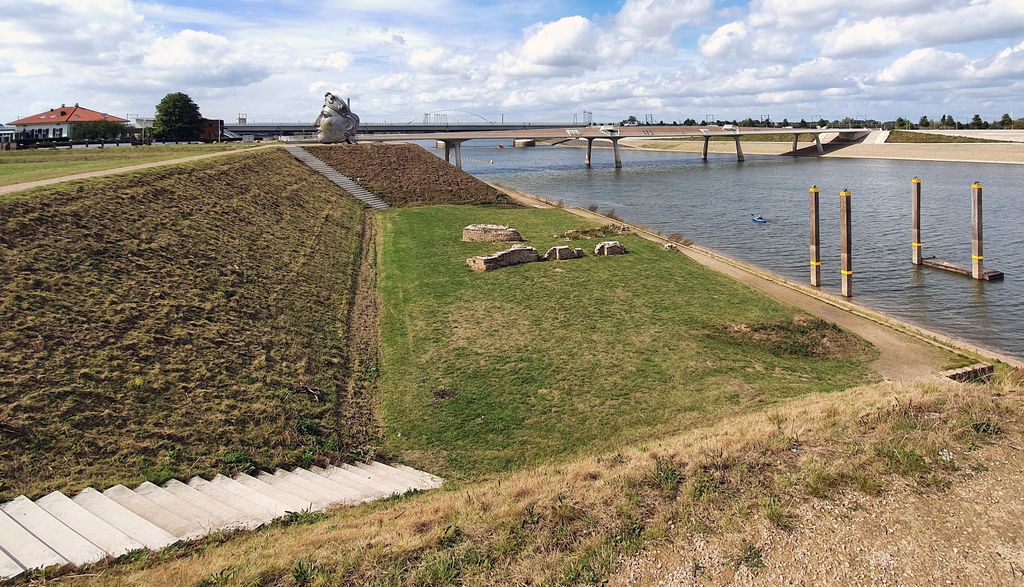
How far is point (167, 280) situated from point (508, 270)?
1258cm

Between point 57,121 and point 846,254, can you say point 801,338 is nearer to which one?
point 846,254

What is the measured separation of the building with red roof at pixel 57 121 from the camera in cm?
9050

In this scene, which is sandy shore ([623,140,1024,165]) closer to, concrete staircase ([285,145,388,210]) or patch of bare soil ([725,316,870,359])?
concrete staircase ([285,145,388,210])

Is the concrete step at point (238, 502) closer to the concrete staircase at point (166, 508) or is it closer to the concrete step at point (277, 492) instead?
the concrete staircase at point (166, 508)

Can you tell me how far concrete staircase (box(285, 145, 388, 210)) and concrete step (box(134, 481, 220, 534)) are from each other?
121ft

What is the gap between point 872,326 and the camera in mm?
22203

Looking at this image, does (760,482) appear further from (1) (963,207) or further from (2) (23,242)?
(1) (963,207)

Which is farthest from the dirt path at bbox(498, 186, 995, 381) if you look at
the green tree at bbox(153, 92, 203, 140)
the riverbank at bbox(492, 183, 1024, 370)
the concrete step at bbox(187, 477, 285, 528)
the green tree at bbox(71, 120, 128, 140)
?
the green tree at bbox(71, 120, 128, 140)

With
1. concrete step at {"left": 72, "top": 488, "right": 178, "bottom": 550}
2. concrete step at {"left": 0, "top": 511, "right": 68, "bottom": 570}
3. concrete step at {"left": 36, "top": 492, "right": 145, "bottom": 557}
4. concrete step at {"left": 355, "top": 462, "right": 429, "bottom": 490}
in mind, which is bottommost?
concrete step at {"left": 355, "top": 462, "right": 429, "bottom": 490}

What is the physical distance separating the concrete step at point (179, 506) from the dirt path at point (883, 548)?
565 cm

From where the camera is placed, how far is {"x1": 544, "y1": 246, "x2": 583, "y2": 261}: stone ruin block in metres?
Result: 29.4

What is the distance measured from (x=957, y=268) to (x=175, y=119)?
80150 millimetres

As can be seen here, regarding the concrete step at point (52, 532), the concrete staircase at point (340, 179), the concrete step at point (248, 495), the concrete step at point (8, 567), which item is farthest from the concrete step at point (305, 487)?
the concrete staircase at point (340, 179)

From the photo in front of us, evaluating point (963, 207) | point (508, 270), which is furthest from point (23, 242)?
point (963, 207)
